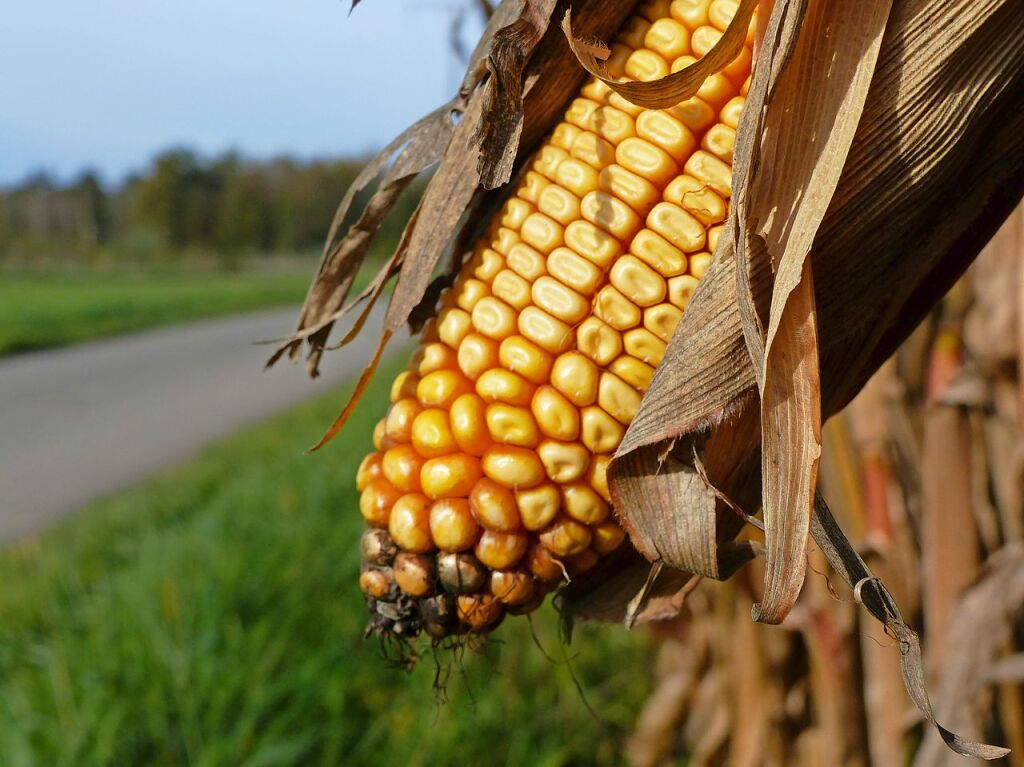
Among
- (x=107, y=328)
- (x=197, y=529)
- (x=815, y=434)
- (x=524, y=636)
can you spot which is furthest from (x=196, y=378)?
(x=815, y=434)

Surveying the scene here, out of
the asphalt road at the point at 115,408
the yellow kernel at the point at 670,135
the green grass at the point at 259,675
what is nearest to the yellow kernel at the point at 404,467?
the yellow kernel at the point at 670,135

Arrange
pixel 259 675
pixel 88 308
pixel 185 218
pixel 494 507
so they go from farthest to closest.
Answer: pixel 185 218, pixel 88 308, pixel 259 675, pixel 494 507

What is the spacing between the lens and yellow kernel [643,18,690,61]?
0.77 meters

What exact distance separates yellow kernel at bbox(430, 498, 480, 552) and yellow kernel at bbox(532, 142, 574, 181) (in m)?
0.29

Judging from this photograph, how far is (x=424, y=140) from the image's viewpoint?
35.7 inches

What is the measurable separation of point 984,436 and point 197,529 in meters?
3.35

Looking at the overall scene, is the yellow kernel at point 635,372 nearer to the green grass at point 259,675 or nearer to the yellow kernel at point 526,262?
the yellow kernel at point 526,262

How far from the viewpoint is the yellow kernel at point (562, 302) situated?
0.76 m

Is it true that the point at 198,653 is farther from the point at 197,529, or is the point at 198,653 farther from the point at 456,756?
the point at 197,529

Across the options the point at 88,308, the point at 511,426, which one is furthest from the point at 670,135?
the point at 88,308

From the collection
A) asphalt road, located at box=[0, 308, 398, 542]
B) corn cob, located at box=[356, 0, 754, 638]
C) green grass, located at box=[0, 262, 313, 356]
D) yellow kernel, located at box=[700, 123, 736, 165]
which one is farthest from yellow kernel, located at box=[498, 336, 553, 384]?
green grass, located at box=[0, 262, 313, 356]

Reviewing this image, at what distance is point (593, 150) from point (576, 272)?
108 millimetres

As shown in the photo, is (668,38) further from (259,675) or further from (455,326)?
(259,675)

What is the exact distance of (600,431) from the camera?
0.75 meters
